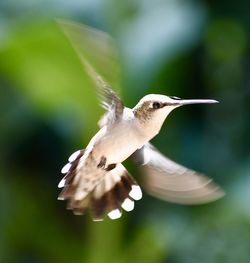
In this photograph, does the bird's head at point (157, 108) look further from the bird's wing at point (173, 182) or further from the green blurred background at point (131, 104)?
the green blurred background at point (131, 104)

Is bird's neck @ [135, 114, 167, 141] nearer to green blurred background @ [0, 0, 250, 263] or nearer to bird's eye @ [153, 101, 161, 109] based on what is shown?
bird's eye @ [153, 101, 161, 109]

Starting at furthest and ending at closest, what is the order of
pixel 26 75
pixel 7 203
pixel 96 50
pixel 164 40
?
pixel 7 203, pixel 164 40, pixel 26 75, pixel 96 50

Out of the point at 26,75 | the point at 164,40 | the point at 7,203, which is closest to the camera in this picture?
the point at 26,75

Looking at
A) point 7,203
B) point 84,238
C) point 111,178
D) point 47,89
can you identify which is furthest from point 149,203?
point 111,178

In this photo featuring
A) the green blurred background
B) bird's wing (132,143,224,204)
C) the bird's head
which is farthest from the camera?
the green blurred background

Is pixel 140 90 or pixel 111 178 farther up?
pixel 111 178

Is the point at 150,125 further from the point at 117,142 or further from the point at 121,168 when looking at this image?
the point at 121,168

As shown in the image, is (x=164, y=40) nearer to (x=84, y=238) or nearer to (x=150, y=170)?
(x=84, y=238)

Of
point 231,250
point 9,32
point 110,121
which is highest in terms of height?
point 110,121

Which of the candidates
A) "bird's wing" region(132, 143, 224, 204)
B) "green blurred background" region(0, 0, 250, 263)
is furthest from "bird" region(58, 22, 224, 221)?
"green blurred background" region(0, 0, 250, 263)
